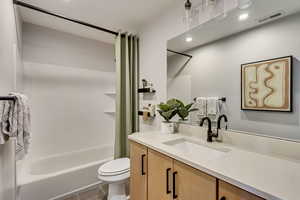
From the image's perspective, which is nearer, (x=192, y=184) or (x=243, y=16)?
(x=192, y=184)

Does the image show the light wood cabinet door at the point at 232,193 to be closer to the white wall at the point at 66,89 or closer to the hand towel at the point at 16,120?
the hand towel at the point at 16,120

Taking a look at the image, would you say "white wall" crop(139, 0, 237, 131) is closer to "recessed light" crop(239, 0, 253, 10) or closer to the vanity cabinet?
"recessed light" crop(239, 0, 253, 10)

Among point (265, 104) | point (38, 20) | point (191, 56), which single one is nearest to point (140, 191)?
point (265, 104)

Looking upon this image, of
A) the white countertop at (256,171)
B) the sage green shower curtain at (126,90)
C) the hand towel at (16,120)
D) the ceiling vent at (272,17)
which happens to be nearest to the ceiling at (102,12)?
the sage green shower curtain at (126,90)

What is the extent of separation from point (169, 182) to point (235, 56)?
3.94ft

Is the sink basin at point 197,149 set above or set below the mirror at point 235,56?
below

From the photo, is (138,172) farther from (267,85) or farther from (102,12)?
(102,12)

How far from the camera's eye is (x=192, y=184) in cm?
93

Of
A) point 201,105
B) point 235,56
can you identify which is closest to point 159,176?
point 201,105

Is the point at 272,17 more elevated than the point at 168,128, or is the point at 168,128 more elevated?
the point at 272,17

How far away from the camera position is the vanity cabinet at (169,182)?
0.78m

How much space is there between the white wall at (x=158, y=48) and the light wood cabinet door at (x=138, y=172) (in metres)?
0.64

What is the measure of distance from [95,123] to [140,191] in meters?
1.80

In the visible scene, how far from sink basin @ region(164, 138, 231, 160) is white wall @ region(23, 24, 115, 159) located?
194 centimetres
